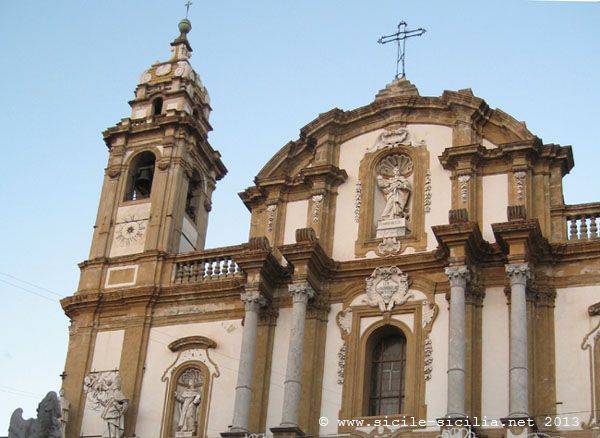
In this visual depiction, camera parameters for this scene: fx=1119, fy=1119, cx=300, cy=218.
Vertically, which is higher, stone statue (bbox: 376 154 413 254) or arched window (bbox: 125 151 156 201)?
arched window (bbox: 125 151 156 201)

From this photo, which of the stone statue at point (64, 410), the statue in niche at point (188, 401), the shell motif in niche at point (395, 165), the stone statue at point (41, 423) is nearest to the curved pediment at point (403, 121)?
the shell motif in niche at point (395, 165)

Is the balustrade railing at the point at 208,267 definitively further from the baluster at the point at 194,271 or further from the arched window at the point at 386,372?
the arched window at the point at 386,372

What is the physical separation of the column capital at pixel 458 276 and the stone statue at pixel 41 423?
7838mm

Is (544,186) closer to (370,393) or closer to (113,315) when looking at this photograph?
(370,393)

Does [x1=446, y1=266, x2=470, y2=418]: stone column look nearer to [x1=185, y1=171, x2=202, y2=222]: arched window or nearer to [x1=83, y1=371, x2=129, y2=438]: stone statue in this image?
[x1=83, y1=371, x2=129, y2=438]: stone statue

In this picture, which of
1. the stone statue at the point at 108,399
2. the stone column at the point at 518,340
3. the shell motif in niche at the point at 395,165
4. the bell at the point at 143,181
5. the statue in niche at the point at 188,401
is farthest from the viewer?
the bell at the point at 143,181

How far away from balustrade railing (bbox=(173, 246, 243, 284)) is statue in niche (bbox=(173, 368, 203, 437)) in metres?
2.26

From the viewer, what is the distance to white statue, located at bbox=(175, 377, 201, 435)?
77.3ft

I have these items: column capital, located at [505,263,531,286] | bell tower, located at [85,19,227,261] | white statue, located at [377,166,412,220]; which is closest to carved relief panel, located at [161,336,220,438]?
bell tower, located at [85,19,227,261]

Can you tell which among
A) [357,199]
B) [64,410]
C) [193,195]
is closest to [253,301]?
[357,199]

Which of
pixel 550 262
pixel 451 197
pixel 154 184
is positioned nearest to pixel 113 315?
pixel 154 184

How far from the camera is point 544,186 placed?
23.3m

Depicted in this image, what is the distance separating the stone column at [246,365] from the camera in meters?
22.0

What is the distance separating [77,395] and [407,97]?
989 centimetres
